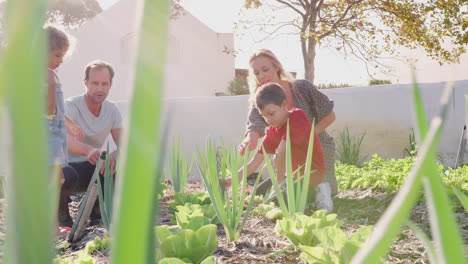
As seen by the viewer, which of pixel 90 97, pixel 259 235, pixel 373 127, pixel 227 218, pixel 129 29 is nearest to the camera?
pixel 227 218

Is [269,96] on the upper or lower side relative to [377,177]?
upper

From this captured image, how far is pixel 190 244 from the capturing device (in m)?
1.25

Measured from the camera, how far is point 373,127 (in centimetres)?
639

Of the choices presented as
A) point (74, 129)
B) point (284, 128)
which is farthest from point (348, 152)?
point (74, 129)

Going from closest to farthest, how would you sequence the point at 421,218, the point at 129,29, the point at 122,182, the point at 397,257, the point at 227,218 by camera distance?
the point at 122,182, the point at 397,257, the point at 227,218, the point at 421,218, the point at 129,29

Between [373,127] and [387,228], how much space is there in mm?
6449

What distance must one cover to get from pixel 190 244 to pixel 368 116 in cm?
555

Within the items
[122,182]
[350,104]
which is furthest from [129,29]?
[122,182]

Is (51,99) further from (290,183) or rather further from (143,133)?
(143,133)

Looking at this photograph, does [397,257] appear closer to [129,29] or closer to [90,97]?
[90,97]

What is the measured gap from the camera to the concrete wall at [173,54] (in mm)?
13859

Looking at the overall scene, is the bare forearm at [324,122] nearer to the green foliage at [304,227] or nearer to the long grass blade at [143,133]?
the green foliage at [304,227]

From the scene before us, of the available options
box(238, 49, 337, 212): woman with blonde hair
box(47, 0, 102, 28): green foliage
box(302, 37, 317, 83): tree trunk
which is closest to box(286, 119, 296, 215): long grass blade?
box(238, 49, 337, 212): woman with blonde hair

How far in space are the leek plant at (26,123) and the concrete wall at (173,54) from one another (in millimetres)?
13711
